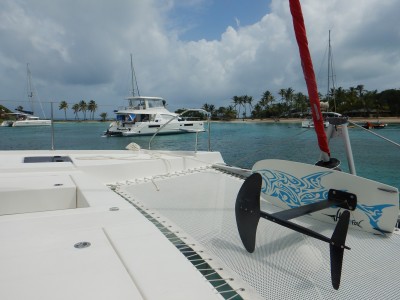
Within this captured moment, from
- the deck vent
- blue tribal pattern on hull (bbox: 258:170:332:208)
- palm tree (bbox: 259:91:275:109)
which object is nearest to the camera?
blue tribal pattern on hull (bbox: 258:170:332:208)

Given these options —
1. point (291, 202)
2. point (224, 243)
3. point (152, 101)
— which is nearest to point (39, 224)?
point (224, 243)

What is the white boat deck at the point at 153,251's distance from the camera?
1055 mm

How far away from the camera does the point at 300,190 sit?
2666mm

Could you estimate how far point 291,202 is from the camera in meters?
2.79

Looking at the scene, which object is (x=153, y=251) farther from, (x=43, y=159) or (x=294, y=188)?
(x=43, y=159)

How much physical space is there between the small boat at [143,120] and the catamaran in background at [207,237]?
Result: 27.3 metres

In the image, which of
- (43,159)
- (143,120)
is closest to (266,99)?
(143,120)

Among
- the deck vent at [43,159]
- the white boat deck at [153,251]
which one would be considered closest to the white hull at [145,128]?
the deck vent at [43,159]

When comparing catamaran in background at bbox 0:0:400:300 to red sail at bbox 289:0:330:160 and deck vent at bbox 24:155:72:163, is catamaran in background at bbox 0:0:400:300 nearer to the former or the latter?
red sail at bbox 289:0:330:160

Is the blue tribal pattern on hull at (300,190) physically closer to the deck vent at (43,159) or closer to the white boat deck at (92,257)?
the white boat deck at (92,257)

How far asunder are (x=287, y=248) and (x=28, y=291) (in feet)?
5.23

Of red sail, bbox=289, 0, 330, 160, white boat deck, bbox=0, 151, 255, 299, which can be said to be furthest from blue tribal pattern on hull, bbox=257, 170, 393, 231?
white boat deck, bbox=0, 151, 255, 299

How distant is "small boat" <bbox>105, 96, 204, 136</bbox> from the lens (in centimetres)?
3033

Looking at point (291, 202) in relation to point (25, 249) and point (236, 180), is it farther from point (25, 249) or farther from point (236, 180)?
point (25, 249)
